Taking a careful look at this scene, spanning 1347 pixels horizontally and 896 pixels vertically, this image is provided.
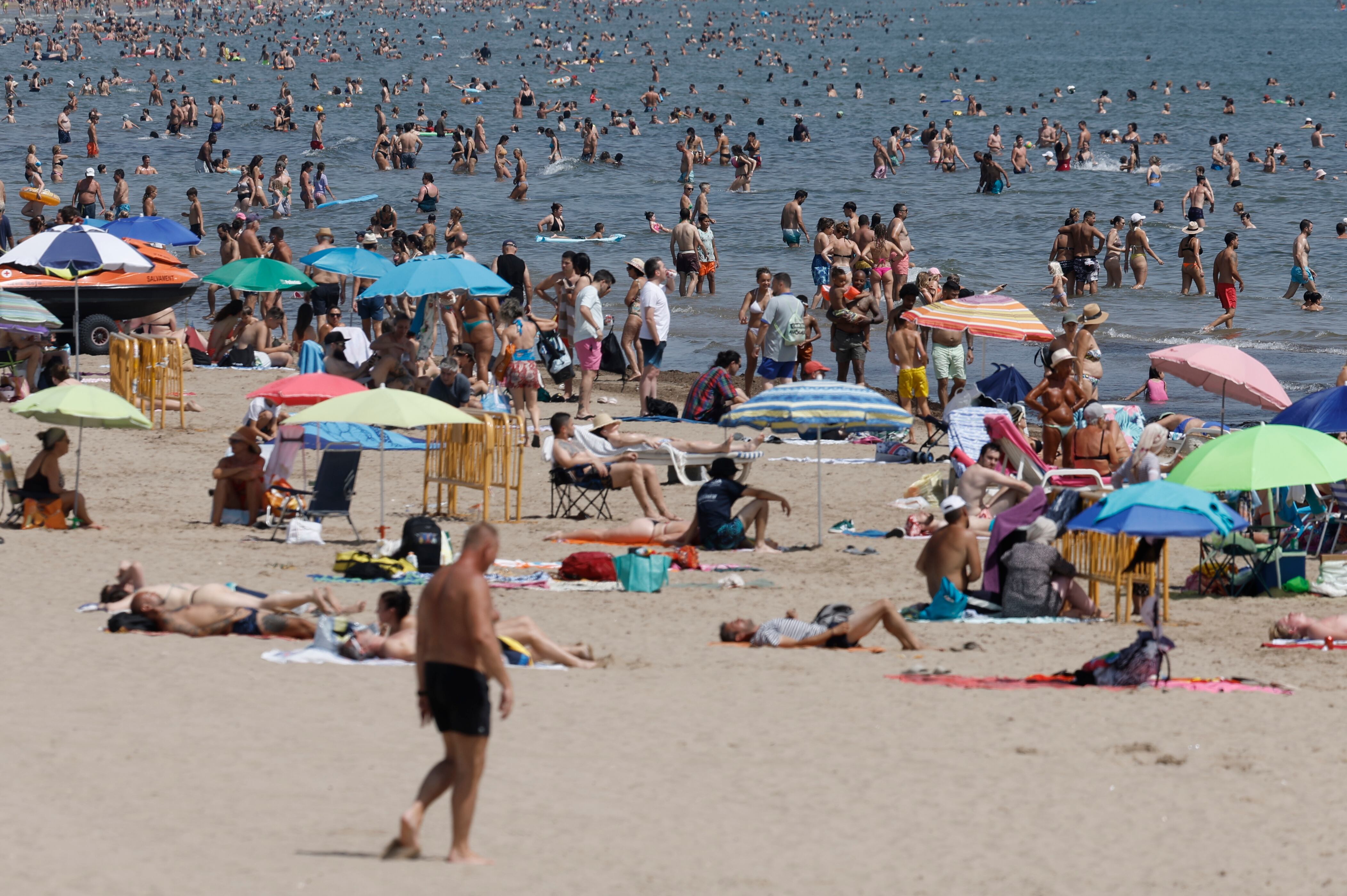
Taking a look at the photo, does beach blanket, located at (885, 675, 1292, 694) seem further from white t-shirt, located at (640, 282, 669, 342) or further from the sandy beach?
white t-shirt, located at (640, 282, 669, 342)

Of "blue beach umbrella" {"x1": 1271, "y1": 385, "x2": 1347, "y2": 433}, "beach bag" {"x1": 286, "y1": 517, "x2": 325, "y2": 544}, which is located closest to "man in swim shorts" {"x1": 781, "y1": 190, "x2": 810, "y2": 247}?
"blue beach umbrella" {"x1": 1271, "y1": 385, "x2": 1347, "y2": 433}

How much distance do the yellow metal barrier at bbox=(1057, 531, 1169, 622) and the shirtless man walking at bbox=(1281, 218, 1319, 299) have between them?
15253mm

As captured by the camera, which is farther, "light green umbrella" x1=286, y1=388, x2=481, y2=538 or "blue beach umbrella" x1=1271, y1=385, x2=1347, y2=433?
"blue beach umbrella" x1=1271, y1=385, x2=1347, y2=433

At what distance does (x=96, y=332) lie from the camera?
17453 millimetres

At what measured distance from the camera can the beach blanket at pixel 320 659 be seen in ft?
25.4

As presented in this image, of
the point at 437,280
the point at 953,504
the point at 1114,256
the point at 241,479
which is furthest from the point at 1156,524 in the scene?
the point at 1114,256

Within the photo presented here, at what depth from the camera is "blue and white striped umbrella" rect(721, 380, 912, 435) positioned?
34.8ft

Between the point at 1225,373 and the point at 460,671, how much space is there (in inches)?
358

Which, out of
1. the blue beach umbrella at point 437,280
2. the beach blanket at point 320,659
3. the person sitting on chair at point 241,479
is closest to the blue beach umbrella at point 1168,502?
the beach blanket at point 320,659

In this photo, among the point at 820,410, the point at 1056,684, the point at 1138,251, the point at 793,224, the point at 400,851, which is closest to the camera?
the point at 400,851

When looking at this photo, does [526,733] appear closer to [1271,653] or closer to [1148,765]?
[1148,765]

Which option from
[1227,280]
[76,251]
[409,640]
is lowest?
[409,640]

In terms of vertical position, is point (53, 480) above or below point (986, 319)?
below

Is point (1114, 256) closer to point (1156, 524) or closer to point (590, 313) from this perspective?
point (590, 313)
